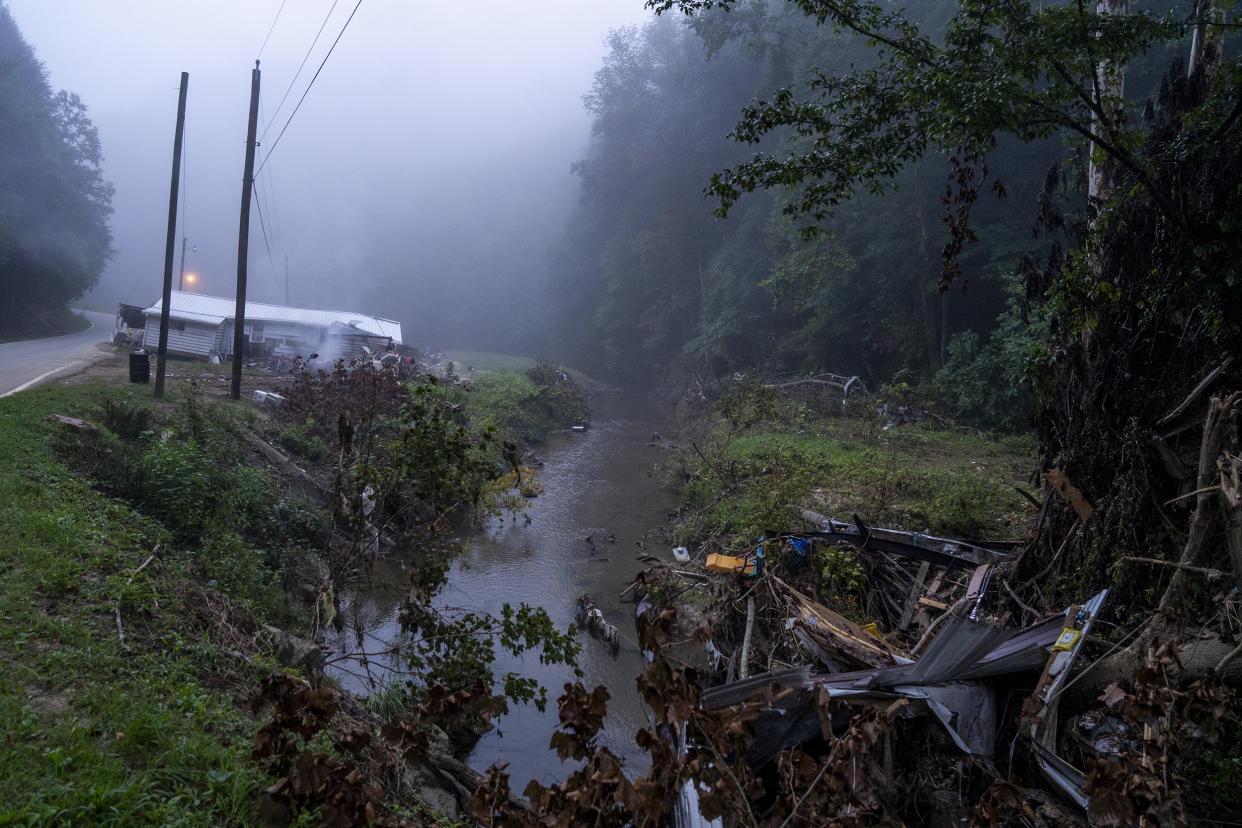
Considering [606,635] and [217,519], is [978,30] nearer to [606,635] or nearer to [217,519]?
[606,635]

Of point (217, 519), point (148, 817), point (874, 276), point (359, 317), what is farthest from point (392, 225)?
point (148, 817)

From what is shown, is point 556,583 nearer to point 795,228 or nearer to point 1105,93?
point 1105,93

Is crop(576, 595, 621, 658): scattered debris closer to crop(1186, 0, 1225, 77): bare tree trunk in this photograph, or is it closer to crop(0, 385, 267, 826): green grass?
crop(0, 385, 267, 826): green grass

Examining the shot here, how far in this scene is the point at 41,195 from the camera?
2917 centimetres

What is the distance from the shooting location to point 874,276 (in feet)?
77.6

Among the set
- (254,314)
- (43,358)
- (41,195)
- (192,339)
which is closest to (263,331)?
(254,314)

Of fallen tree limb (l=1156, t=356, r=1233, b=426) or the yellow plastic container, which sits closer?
fallen tree limb (l=1156, t=356, r=1233, b=426)

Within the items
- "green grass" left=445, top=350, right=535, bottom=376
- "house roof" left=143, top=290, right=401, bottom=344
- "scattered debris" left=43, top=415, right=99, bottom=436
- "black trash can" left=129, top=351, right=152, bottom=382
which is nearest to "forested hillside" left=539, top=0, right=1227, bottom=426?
"green grass" left=445, top=350, right=535, bottom=376

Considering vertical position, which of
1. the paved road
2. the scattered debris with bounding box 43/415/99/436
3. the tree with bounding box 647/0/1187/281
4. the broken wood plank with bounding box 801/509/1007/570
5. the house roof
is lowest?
the broken wood plank with bounding box 801/509/1007/570

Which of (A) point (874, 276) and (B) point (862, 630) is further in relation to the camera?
(A) point (874, 276)

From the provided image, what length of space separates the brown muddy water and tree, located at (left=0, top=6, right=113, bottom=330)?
24.5m

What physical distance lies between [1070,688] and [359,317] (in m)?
31.5

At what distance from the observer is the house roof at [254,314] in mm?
25000

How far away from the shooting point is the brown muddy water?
7.08 metres
